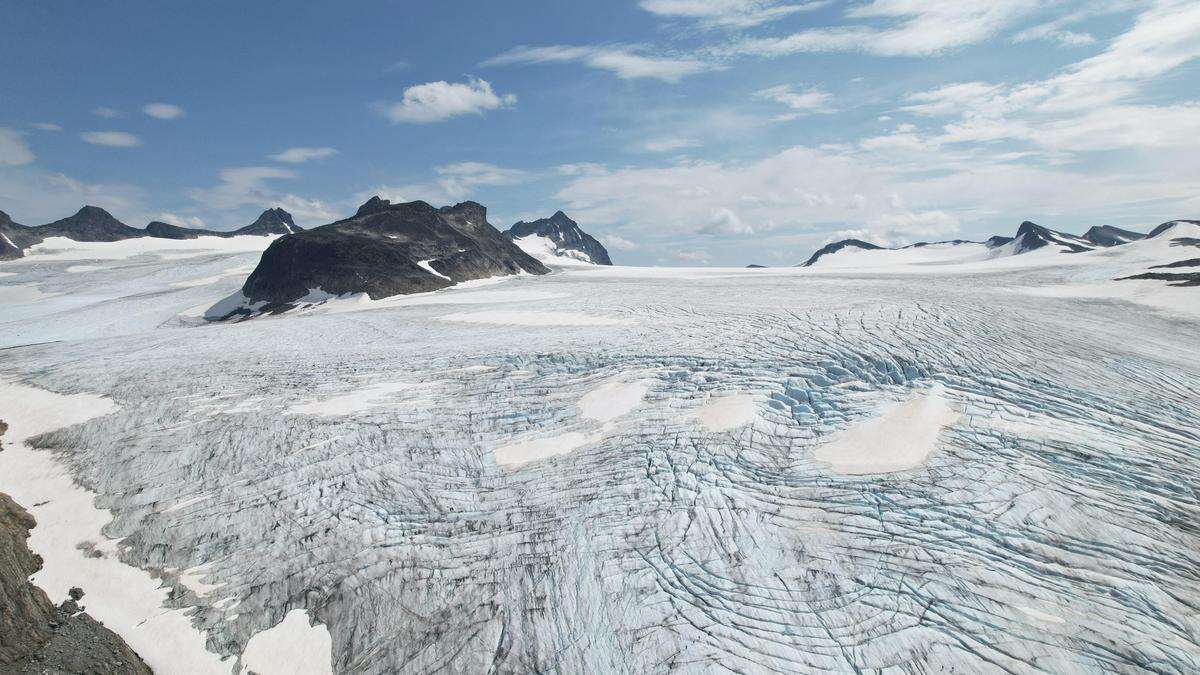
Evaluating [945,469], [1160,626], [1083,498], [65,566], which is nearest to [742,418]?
[945,469]

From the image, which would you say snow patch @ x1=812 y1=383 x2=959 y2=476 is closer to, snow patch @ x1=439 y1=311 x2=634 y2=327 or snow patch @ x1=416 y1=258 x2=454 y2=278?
snow patch @ x1=439 y1=311 x2=634 y2=327

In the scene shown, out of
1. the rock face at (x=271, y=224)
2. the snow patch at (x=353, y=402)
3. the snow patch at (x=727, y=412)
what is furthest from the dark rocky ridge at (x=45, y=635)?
the rock face at (x=271, y=224)

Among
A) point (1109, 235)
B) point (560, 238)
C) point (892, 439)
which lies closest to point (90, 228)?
point (560, 238)

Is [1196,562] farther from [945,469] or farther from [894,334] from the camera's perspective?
[894,334]

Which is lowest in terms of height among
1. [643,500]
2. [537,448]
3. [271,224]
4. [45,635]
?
[45,635]

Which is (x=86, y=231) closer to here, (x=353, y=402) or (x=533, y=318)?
(x=533, y=318)

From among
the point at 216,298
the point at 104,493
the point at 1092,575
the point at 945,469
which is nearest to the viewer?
the point at 1092,575

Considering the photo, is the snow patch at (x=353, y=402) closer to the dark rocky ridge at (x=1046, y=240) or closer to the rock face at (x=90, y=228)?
the dark rocky ridge at (x=1046, y=240)
